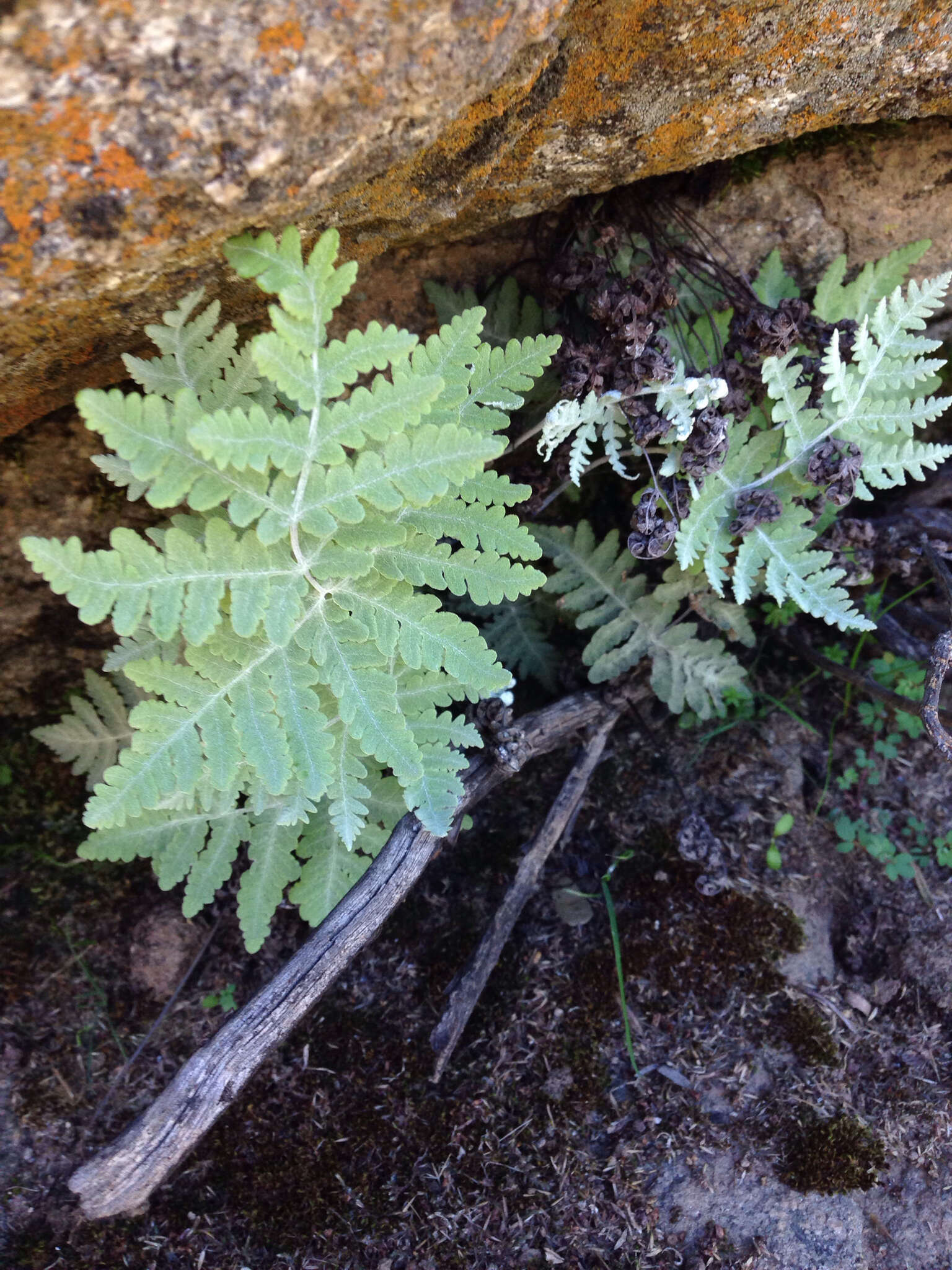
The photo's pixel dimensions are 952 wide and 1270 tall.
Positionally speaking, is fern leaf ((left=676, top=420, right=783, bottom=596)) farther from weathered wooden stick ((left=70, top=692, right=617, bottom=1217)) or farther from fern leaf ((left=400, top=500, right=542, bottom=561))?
weathered wooden stick ((left=70, top=692, right=617, bottom=1217))

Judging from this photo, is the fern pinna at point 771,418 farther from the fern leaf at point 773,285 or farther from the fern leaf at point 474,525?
the fern leaf at point 474,525

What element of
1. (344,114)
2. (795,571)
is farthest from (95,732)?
(795,571)

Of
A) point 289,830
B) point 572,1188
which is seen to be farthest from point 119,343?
point 572,1188

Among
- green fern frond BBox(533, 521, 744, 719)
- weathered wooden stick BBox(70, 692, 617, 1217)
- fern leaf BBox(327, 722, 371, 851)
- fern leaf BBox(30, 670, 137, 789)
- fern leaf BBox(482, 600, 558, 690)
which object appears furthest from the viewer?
fern leaf BBox(482, 600, 558, 690)

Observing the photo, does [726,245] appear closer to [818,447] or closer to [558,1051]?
[818,447]

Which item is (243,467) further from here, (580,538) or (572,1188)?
(572,1188)

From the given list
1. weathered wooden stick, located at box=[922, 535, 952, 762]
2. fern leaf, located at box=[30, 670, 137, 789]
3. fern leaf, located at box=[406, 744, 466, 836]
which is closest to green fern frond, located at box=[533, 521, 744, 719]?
weathered wooden stick, located at box=[922, 535, 952, 762]
